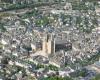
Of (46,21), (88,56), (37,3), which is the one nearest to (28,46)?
(88,56)

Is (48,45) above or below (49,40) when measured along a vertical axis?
below

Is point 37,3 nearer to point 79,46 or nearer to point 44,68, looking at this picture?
point 79,46

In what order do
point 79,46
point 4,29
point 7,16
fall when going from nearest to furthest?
point 79,46 → point 4,29 → point 7,16

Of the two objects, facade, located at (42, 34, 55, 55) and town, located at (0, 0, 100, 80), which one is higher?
facade, located at (42, 34, 55, 55)

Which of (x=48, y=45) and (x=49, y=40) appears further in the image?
(x=49, y=40)

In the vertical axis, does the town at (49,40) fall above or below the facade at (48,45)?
below

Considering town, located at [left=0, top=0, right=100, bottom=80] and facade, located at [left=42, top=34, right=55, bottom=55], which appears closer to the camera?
town, located at [left=0, top=0, right=100, bottom=80]

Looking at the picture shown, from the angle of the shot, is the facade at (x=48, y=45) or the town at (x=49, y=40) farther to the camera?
the facade at (x=48, y=45)

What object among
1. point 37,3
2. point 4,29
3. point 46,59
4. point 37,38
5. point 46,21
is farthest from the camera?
point 37,3
